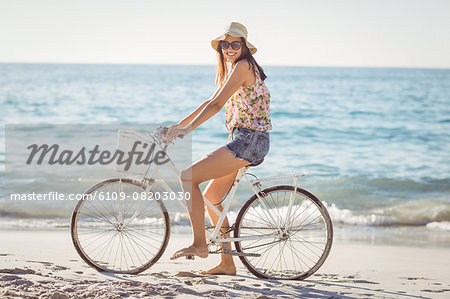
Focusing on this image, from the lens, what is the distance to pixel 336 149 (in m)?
15.3

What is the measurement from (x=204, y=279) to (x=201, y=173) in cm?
84

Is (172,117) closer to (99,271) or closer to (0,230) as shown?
(0,230)

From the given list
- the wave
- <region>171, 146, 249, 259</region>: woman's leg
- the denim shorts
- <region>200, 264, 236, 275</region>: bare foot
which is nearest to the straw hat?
the denim shorts

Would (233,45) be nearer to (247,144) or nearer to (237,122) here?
(237,122)

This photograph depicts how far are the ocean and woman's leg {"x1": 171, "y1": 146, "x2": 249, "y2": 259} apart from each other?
11.2 feet

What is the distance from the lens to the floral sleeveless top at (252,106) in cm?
422

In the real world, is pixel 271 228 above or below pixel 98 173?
below

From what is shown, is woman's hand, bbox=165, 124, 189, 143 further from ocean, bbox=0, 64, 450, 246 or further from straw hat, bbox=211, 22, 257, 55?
ocean, bbox=0, 64, 450, 246

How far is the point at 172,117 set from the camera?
22.2m

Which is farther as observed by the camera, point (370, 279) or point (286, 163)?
point (286, 163)

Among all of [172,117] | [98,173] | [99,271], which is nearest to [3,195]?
[98,173]

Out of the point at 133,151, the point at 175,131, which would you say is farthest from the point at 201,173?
the point at 133,151

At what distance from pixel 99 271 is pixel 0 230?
2956 mm

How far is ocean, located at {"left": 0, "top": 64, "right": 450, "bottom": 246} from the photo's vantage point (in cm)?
843
